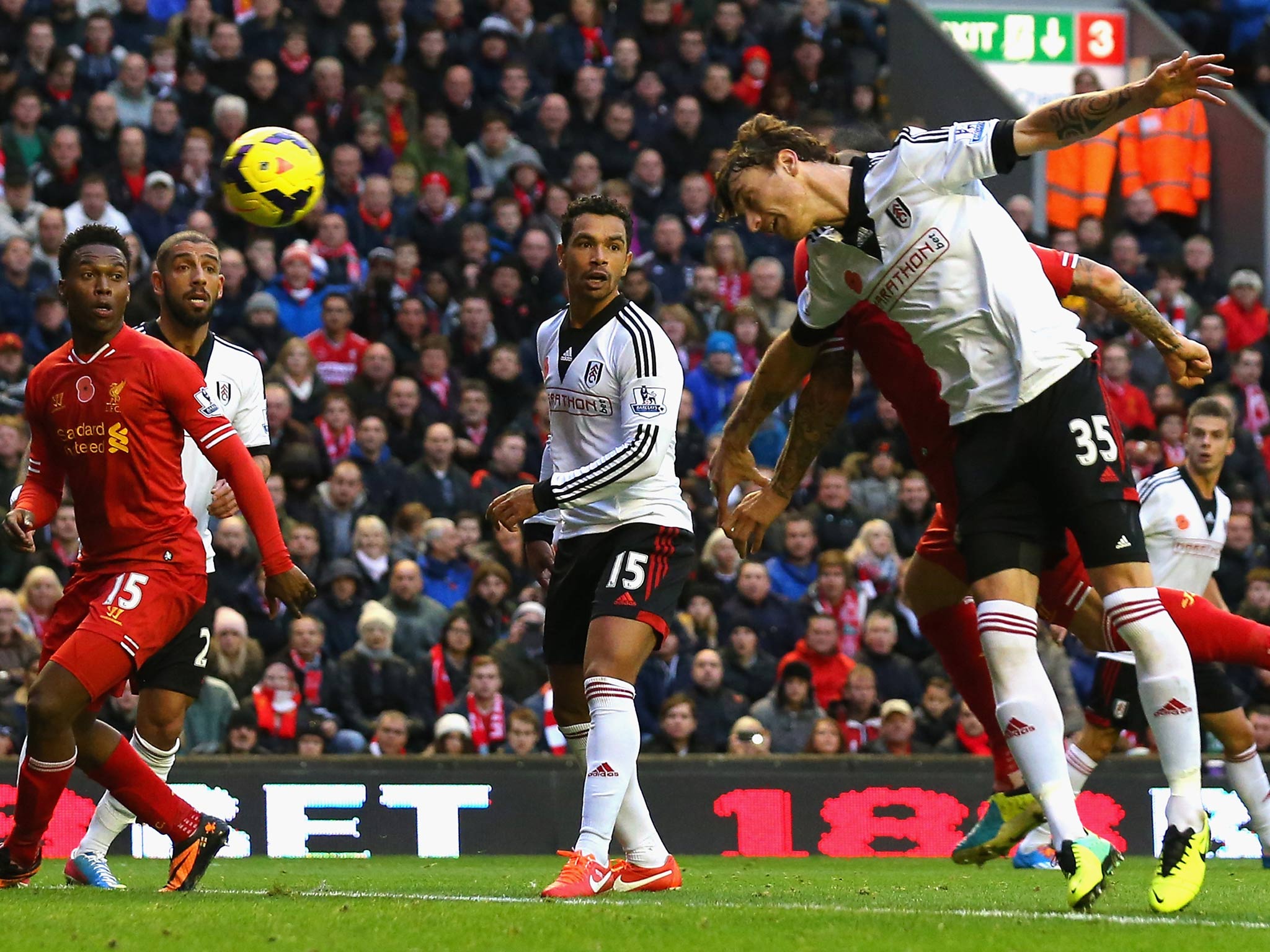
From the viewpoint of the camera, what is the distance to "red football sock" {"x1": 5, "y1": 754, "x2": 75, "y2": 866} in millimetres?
7340

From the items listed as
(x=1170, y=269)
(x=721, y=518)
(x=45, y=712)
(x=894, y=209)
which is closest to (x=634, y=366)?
(x=721, y=518)

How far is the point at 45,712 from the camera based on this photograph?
23.4 feet

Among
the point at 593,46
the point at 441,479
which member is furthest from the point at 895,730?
the point at 593,46

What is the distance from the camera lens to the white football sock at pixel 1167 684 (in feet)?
21.6

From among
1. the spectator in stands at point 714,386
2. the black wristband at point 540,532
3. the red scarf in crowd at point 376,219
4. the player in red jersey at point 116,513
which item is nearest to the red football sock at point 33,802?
the player in red jersey at point 116,513

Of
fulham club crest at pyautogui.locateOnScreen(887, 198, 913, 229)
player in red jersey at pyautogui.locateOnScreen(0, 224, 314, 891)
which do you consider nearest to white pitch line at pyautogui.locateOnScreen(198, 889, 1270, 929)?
player in red jersey at pyautogui.locateOnScreen(0, 224, 314, 891)

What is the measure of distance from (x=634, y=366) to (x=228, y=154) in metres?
3.98

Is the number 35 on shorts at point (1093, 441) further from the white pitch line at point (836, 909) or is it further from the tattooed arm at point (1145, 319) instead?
the white pitch line at point (836, 909)

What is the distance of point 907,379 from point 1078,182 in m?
12.9

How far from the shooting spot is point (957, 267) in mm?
6781

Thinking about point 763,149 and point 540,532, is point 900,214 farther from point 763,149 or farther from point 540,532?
point 540,532

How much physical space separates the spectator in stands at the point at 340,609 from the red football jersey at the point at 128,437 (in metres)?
6.00

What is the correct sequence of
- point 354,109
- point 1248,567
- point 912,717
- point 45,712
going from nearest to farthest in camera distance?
point 45,712 < point 912,717 < point 1248,567 < point 354,109

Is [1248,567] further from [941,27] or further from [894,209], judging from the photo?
[894,209]
